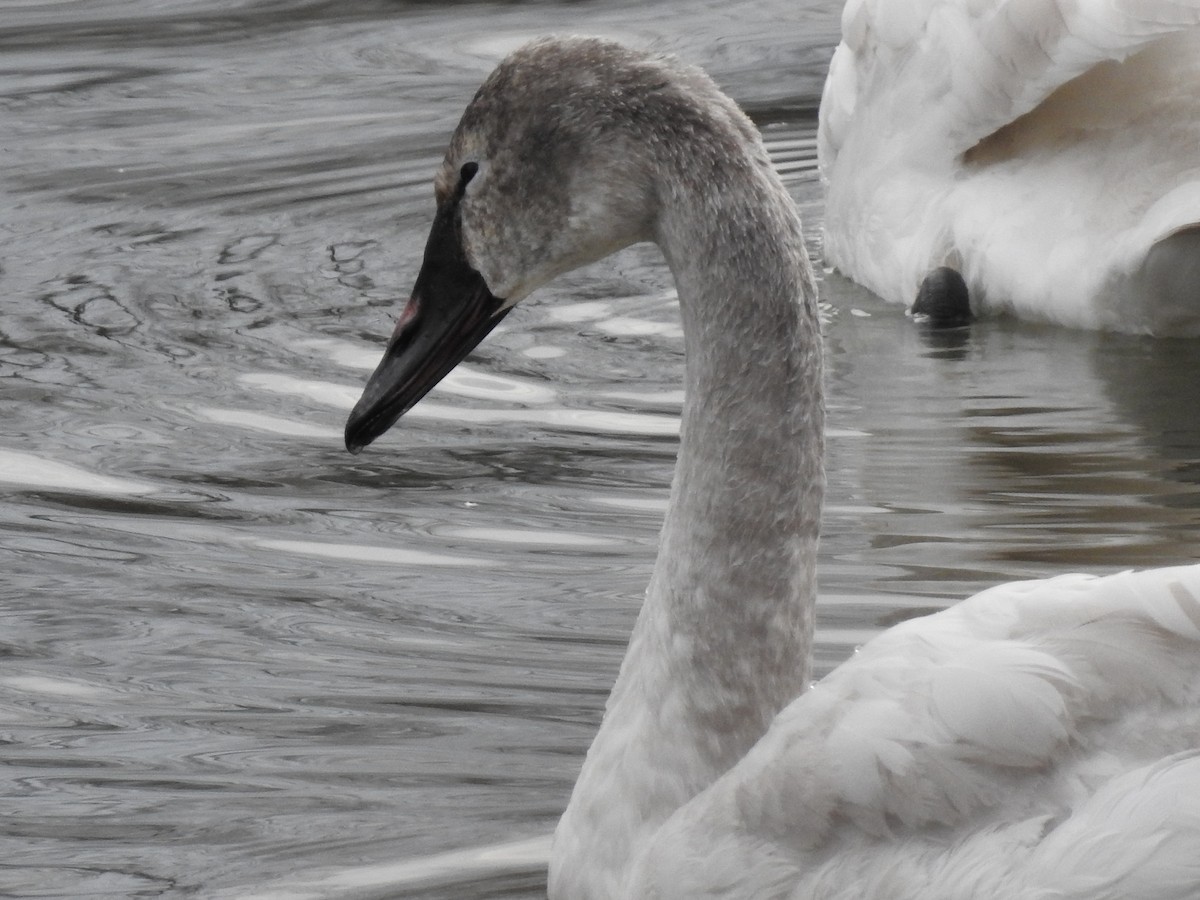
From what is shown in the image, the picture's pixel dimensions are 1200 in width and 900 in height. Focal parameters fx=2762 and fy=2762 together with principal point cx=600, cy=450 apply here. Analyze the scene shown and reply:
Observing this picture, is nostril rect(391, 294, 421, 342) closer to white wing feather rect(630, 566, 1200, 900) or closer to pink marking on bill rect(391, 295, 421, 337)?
pink marking on bill rect(391, 295, 421, 337)

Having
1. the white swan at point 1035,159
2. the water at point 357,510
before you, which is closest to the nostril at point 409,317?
the water at point 357,510

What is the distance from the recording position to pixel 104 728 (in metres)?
4.43

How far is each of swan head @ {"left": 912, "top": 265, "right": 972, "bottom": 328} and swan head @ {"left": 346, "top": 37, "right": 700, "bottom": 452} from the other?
2967mm

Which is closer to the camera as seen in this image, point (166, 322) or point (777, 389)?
point (777, 389)

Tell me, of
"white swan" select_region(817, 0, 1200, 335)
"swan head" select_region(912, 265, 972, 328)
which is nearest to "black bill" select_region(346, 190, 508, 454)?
"white swan" select_region(817, 0, 1200, 335)

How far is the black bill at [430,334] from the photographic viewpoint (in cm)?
420

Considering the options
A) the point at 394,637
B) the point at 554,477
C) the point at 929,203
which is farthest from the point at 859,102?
the point at 394,637

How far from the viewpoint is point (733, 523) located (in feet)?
12.6

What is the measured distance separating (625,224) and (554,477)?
171cm

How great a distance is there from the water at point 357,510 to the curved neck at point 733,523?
0.88ft

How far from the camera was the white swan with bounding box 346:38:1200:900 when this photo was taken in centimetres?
318

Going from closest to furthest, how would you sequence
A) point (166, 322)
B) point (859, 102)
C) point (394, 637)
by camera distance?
1. point (394, 637)
2. point (166, 322)
3. point (859, 102)

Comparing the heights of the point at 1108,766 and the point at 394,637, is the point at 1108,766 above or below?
above

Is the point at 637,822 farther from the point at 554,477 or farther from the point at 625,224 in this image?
the point at 554,477
